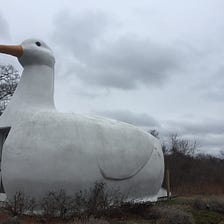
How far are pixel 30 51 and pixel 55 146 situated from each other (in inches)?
135

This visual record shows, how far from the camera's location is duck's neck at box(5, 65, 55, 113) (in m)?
13.0

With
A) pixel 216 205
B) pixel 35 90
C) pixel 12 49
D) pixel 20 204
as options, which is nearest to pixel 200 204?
pixel 216 205

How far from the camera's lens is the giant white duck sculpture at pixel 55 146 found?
11.2m

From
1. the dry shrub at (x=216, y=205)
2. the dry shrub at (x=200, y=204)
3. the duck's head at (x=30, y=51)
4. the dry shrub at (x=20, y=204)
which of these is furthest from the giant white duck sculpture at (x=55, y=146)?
the dry shrub at (x=216, y=205)

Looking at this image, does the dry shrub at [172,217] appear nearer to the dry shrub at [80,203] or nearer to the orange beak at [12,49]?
the dry shrub at [80,203]

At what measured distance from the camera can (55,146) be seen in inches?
445

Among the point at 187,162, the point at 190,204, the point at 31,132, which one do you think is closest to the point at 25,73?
the point at 31,132

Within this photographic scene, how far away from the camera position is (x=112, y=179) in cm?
1253

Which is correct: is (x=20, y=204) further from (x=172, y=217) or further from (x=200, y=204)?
(x=200, y=204)

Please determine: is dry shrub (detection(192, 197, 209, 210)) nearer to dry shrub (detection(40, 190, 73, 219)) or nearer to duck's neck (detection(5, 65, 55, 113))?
dry shrub (detection(40, 190, 73, 219))

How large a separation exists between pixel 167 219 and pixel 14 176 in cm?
404

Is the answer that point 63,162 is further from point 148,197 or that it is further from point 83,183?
point 148,197

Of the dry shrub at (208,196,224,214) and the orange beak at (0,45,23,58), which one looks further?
the dry shrub at (208,196,224,214)

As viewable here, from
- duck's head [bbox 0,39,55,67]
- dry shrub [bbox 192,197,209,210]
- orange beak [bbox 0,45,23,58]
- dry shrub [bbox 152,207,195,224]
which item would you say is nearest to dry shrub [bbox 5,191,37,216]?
dry shrub [bbox 152,207,195,224]
